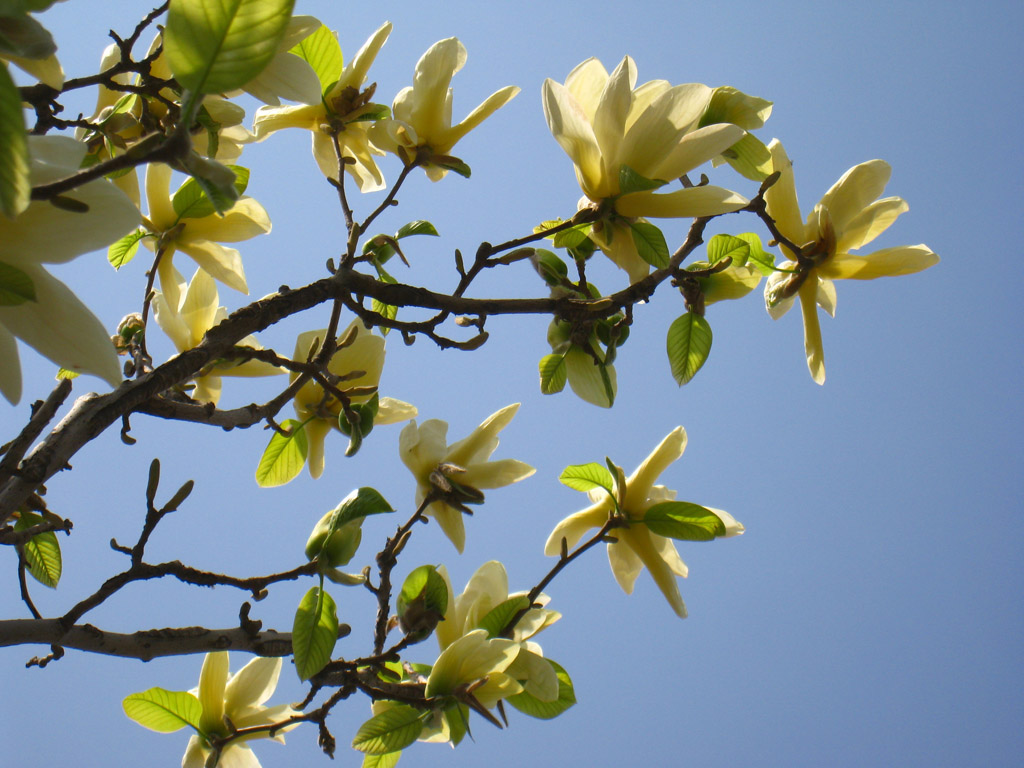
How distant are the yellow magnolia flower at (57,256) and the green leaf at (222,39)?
0.22 feet

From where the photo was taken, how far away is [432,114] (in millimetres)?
733

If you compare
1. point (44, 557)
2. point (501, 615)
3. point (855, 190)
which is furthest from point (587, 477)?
point (44, 557)

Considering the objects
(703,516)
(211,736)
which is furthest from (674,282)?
(211,736)

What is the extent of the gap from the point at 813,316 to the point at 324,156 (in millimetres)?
588

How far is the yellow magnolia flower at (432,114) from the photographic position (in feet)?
2.36

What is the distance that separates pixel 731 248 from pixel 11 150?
667mm

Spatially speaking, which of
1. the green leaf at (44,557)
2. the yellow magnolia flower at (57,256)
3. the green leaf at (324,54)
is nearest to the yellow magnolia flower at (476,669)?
the yellow magnolia flower at (57,256)

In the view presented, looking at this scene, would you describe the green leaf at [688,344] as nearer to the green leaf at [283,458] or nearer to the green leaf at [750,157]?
the green leaf at [750,157]

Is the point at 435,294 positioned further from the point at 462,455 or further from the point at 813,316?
the point at 813,316

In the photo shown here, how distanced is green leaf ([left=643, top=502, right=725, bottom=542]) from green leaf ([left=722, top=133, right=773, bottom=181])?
36cm

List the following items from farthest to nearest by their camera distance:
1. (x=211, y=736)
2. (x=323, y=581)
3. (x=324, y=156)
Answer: (x=324, y=156)
(x=211, y=736)
(x=323, y=581)

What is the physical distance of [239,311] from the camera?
0.63m

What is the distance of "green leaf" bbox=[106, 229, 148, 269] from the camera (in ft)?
2.75

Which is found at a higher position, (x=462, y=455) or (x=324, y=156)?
(x=324, y=156)
